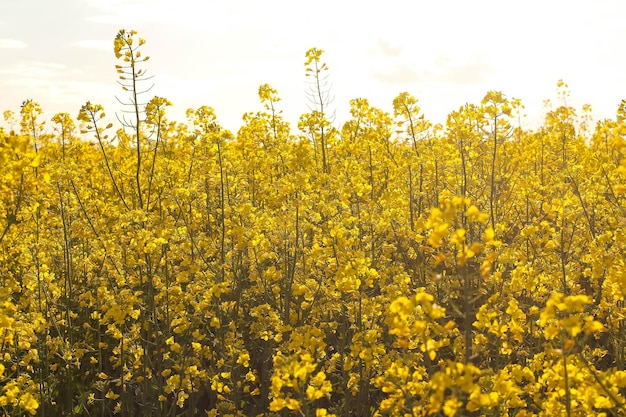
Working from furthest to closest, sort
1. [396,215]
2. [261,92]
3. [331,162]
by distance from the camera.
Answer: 1. [261,92]
2. [331,162]
3. [396,215]

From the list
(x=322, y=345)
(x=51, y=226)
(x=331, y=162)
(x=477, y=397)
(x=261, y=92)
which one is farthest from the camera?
(x=261, y=92)

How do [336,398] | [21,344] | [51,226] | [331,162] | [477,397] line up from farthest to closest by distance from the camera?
[331,162] → [51,226] → [336,398] → [21,344] → [477,397]

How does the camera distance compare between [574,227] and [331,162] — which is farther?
[331,162]

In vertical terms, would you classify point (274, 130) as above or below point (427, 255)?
above

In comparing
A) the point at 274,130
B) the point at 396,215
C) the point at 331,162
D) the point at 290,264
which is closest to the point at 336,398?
the point at 290,264

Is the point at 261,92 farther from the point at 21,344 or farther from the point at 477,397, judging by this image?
the point at 477,397

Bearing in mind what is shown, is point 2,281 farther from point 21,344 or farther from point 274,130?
point 274,130

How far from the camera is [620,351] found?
4445 millimetres

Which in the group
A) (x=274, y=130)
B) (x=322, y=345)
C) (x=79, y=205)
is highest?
(x=274, y=130)

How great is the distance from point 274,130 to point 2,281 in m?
4.32

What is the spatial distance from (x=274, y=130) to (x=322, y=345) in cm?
577

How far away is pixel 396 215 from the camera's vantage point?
533 centimetres

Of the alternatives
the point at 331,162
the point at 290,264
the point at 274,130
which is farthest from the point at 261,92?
the point at 290,264

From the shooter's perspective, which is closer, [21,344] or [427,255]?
[21,344]
